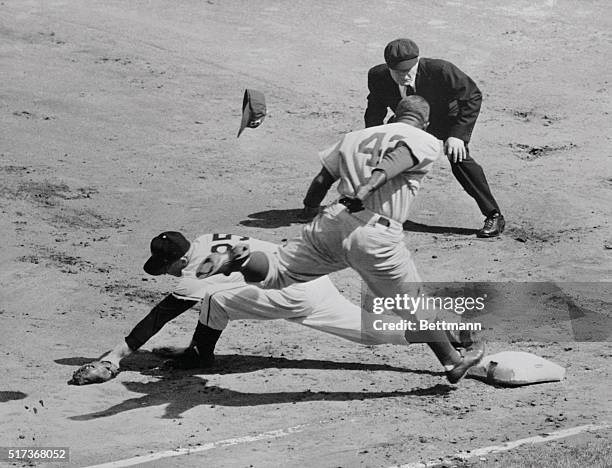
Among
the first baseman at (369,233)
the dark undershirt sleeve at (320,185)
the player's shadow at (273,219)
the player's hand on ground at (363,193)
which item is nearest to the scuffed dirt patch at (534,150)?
the player's shadow at (273,219)

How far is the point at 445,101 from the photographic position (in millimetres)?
12164

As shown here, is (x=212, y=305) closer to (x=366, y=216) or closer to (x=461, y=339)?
(x=366, y=216)

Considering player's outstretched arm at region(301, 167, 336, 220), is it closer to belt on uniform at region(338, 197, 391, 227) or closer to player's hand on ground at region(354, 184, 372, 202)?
belt on uniform at region(338, 197, 391, 227)

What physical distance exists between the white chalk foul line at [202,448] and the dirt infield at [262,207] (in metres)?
0.02

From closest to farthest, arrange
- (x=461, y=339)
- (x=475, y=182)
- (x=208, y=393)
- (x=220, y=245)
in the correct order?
1. (x=220, y=245)
2. (x=208, y=393)
3. (x=461, y=339)
4. (x=475, y=182)

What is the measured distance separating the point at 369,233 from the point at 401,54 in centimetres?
349

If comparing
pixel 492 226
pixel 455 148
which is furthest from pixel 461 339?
pixel 492 226

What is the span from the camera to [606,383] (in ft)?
30.4

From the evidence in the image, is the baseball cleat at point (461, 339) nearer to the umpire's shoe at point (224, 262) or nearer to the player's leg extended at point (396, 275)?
the player's leg extended at point (396, 275)

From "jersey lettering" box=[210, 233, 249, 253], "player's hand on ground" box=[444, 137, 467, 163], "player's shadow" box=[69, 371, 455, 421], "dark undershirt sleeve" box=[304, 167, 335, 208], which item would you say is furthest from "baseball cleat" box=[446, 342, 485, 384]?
"player's hand on ground" box=[444, 137, 467, 163]

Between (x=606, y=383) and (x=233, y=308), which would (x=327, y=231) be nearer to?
(x=233, y=308)

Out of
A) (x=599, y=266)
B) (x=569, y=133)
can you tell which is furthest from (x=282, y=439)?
(x=569, y=133)

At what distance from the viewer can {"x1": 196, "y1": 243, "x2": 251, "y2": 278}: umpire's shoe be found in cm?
845

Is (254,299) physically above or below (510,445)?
above
